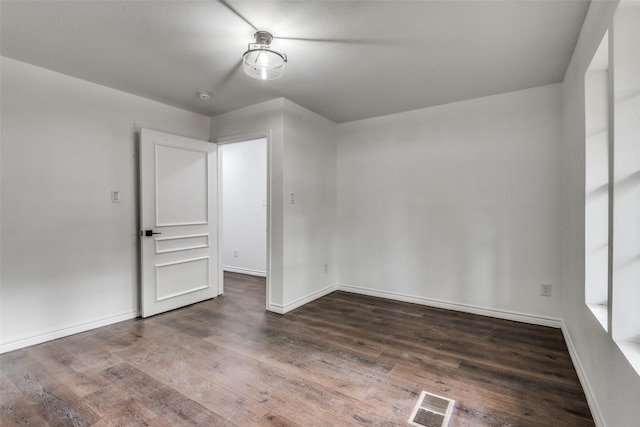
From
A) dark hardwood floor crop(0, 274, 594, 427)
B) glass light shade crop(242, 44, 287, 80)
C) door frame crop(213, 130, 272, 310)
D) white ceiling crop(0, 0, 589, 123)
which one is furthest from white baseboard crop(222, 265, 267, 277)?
glass light shade crop(242, 44, 287, 80)

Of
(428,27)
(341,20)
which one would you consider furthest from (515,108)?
(341,20)

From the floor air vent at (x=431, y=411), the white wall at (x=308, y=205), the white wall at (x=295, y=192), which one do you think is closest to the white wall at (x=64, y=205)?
the white wall at (x=295, y=192)

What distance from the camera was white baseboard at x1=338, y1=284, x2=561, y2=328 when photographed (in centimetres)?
309

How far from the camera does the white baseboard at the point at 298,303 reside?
348 cm

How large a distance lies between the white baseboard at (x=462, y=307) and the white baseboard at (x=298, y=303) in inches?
12.2

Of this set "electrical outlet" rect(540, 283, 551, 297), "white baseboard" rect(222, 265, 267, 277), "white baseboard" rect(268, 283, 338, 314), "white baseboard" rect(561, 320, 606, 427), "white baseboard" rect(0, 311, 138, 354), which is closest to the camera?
"white baseboard" rect(561, 320, 606, 427)

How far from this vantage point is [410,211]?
385 cm

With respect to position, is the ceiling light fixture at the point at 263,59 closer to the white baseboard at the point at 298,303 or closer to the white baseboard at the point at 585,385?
the white baseboard at the point at 298,303

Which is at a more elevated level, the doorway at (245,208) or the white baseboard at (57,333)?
the doorway at (245,208)

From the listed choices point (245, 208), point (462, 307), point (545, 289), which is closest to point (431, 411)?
point (462, 307)

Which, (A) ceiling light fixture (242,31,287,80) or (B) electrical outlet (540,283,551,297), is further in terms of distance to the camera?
(B) electrical outlet (540,283,551,297)

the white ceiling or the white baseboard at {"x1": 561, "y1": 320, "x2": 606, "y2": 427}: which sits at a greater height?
the white ceiling

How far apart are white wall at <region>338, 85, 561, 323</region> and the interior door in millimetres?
1779

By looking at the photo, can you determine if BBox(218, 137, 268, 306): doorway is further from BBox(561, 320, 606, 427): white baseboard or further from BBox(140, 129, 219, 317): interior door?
BBox(561, 320, 606, 427): white baseboard
